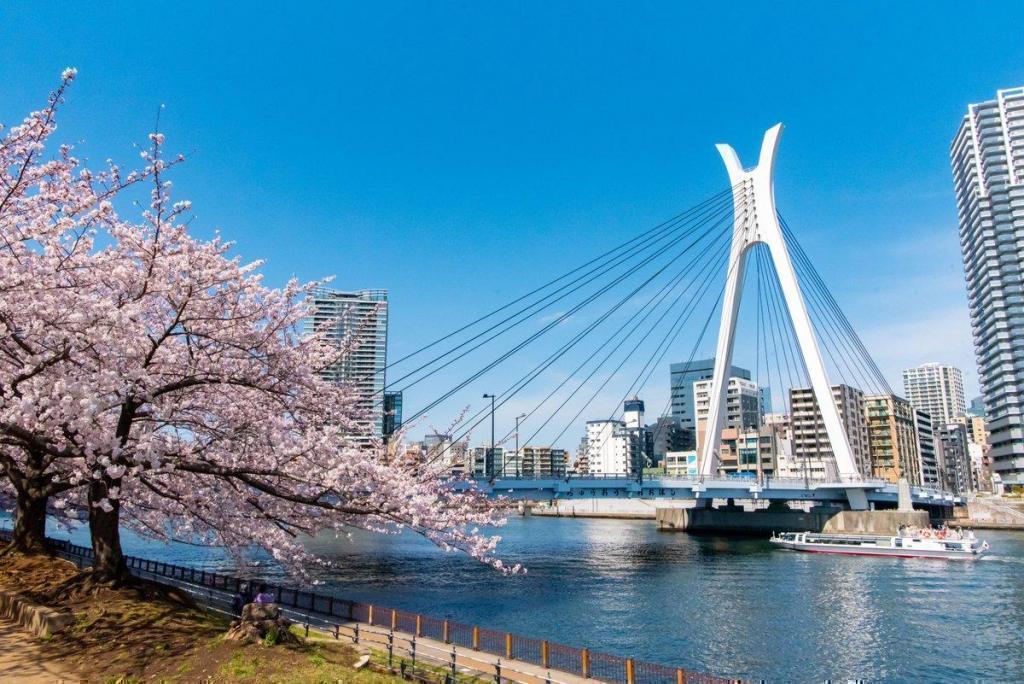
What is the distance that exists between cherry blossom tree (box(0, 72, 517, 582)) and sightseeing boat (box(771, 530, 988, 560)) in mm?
52874

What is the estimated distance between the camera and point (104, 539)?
15117 mm

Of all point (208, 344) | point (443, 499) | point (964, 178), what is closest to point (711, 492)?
point (443, 499)

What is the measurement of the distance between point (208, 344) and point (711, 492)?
191ft

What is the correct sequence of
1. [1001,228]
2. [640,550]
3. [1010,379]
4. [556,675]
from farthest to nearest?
[1001,228]
[1010,379]
[640,550]
[556,675]

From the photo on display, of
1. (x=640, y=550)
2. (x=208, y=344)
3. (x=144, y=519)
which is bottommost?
(x=640, y=550)

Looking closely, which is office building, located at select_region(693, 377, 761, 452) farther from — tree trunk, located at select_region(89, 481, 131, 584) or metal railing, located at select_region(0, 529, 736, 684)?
tree trunk, located at select_region(89, 481, 131, 584)

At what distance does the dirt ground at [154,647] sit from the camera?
37.7ft

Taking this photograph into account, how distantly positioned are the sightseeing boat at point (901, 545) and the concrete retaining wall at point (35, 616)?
59921 millimetres

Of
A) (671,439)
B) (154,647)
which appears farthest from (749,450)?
(154,647)

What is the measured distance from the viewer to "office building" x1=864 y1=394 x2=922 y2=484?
139000 mm

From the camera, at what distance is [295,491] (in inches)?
625

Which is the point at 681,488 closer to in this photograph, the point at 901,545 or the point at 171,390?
the point at 901,545

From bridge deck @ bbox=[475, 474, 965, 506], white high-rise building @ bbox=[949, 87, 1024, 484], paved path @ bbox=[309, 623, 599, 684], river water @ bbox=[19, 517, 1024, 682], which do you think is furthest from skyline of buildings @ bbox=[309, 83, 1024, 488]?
paved path @ bbox=[309, 623, 599, 684]

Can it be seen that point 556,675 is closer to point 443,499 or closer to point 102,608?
point 443,499
